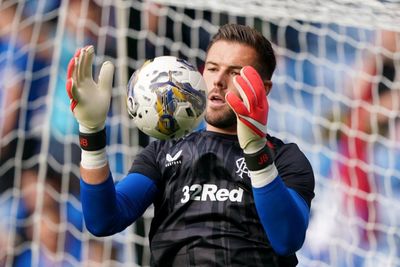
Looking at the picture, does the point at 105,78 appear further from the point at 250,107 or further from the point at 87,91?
the point at 250,107

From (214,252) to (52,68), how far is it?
7.65 ft

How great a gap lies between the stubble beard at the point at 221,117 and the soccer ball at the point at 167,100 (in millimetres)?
79

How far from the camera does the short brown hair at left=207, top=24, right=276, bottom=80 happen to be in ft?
7.53

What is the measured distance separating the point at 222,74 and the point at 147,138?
198 cm

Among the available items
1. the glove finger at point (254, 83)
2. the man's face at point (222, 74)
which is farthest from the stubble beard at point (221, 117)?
the glove finger at point (254, 83)

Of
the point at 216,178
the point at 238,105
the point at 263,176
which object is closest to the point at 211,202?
the point at 216,178

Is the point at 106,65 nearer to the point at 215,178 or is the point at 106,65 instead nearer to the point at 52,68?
the point at 215,178

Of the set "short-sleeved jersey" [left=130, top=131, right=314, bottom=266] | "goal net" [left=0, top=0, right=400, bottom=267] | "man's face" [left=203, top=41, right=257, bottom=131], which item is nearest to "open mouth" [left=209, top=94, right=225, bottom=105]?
"man's face" [left=203, top=41, right=257, bottom=131]

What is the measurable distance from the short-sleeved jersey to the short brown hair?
23 cm

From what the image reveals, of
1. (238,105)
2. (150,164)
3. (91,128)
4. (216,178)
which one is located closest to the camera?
(238,105)

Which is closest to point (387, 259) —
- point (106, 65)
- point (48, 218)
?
point (48, 218)

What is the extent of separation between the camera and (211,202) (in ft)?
6.93

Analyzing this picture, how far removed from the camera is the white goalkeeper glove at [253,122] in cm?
193

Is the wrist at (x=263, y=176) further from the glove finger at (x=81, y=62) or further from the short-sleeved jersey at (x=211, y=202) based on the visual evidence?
the glove finger at (x=81, y=62)
